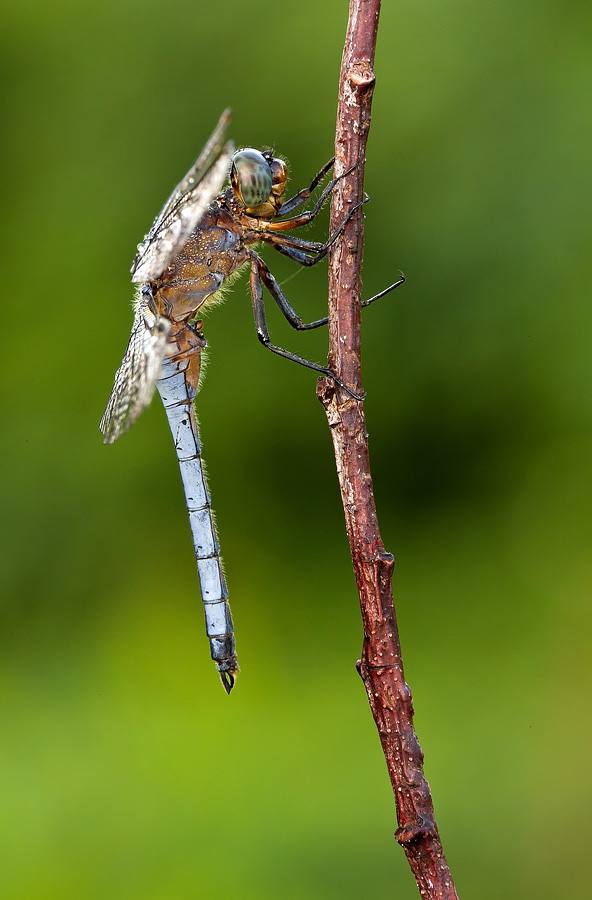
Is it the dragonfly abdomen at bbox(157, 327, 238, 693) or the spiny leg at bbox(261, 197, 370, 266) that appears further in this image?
the dragonfly abdomen at bbox(157, 327, 238, 693)

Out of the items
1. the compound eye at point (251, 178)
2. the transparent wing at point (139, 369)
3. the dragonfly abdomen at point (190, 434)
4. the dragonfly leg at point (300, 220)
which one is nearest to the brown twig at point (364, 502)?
the dragonfly leg at point (300, 220)

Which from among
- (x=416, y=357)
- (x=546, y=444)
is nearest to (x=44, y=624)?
(x=416, y=357)

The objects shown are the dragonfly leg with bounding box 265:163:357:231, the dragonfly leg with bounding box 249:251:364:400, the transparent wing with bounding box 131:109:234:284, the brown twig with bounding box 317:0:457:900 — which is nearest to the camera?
the brown twig with bounding box 317:0:457:900

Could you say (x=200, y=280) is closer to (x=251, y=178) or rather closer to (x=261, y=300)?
(x=261, y=300)

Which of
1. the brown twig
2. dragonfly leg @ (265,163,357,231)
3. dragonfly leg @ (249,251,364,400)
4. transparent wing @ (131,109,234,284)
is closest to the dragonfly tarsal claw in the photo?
the brown twig

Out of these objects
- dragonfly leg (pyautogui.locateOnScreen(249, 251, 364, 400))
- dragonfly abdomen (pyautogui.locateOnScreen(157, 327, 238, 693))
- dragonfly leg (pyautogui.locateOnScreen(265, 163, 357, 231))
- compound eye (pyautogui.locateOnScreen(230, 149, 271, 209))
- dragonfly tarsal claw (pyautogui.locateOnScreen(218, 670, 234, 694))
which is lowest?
dragonfly tarsal claw (pyautogui.locateOnScreen(218, 670, 234, 694))

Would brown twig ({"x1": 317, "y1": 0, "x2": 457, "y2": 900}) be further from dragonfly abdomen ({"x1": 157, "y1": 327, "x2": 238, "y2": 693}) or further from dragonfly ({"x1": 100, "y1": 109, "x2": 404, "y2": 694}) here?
dragonfly abdomen ({"x1": 157, "y1": 327, "x2": 238, "y2": 693})

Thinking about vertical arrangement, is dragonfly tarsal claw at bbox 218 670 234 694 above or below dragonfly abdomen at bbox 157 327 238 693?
below

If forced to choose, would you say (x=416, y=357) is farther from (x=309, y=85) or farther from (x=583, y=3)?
(x=583, y=3)
